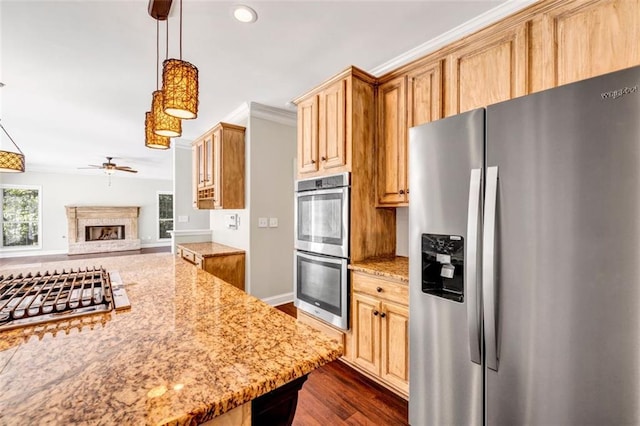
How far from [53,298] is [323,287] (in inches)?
67.1

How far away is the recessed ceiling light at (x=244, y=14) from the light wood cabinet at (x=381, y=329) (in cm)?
199

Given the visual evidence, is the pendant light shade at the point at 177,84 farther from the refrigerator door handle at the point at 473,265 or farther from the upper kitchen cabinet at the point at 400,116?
the upper kitchen cabinet at the point at 400,116

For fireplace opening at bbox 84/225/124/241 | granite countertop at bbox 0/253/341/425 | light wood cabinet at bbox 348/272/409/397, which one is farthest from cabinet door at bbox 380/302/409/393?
fireplace opening at bbox 84/225/124/241

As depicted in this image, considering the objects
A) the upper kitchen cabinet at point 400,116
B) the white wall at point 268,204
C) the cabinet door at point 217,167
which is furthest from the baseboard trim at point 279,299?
the upper kitchen cabinet at point 400,116

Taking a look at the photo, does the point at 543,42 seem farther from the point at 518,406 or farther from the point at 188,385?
the point at 188,385

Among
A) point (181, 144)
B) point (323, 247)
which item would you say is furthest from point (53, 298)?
point (181, 144)

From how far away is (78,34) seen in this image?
214cm

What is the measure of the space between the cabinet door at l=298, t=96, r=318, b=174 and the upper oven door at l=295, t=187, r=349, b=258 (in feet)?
0.85

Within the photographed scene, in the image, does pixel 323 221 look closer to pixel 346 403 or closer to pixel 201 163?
pixel 346 403

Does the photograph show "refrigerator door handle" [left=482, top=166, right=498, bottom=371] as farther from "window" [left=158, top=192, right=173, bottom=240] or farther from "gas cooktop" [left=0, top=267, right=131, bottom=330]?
"window" [left=158, top=192, right=173, bottom=240]

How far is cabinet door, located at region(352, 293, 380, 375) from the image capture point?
2037 millimetres

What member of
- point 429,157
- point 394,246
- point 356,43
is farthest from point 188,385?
point 356,43

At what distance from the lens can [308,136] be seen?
2633 mm

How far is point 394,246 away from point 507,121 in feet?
4.99
